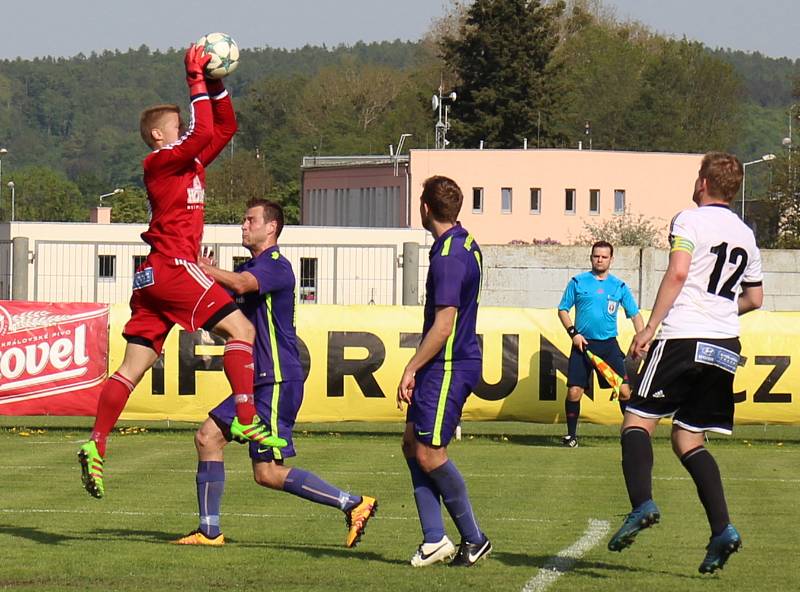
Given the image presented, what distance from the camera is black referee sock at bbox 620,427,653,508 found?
8.09 metres

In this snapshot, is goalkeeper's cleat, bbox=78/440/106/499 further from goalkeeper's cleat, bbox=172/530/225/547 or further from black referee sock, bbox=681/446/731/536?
black referee sock, bbox=681/446/731/536

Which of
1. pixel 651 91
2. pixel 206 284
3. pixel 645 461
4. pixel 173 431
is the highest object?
pixel 651 91

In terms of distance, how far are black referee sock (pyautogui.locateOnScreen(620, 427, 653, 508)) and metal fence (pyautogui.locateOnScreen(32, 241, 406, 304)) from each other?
615 inches

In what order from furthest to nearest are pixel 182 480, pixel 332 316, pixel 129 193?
1. pixel 129 193
2. pixel 332 316
3. pixel 182 480

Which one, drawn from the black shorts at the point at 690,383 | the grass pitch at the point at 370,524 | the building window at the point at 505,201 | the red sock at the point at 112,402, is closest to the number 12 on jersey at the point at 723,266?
the black shorts at the point at 690,383

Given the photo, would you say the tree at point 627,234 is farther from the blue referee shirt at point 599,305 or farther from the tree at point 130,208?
the blue referee shirt at point 599,305

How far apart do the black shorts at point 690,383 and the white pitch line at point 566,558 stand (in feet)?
3.00

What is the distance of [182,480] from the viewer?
42.5ft

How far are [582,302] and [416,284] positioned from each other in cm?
428

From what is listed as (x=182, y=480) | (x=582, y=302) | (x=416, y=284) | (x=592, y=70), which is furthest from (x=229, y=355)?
(x=592, y=70)

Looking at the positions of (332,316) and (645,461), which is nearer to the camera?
(645,461)

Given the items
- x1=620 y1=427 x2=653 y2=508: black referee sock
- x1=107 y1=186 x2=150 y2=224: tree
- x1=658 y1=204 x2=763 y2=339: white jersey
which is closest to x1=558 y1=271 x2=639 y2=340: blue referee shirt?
x1=658 y1=204 x2=763 y2=339: white jersey

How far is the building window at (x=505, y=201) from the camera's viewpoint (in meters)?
93.0

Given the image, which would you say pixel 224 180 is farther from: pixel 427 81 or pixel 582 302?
pixel 582 302
